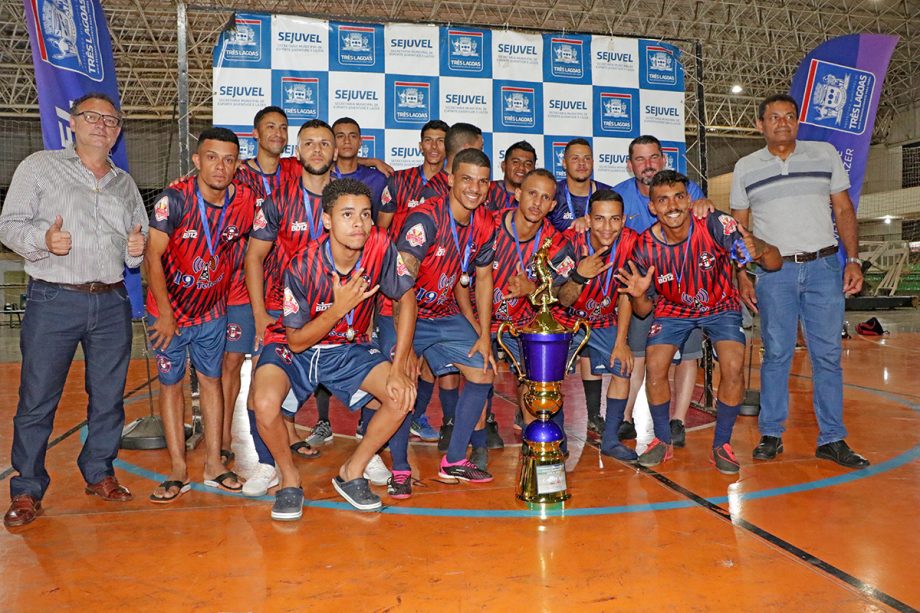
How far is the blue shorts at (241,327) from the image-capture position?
4145mm

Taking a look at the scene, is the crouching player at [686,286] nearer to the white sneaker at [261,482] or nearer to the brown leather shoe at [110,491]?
the white sneaker at [261,482]

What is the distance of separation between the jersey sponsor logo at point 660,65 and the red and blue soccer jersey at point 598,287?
8.68ft

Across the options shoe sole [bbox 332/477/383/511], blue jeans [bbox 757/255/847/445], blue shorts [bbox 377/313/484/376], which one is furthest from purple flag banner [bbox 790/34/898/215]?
shoe sole [bbox 332/477/383/511]

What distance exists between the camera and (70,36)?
14.5ft

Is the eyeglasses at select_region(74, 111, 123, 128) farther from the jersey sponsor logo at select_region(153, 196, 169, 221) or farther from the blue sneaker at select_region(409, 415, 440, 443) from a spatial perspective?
the blue sneaker at select_region(409, 415, 440, 443)

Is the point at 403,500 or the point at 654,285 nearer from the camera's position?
the point at 403,500

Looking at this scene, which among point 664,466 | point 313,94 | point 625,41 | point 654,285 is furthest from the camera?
point 625,41

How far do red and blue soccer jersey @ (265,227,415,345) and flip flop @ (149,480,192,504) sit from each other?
88cm

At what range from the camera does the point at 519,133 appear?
6.13 metres

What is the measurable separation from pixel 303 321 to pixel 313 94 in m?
3.09

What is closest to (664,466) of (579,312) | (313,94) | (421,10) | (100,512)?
(579,312)

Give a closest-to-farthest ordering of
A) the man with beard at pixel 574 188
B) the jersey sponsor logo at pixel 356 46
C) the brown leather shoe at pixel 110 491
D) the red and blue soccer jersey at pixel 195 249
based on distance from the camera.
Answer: the brown leather shoe at pixel 110 491
the red and blue soccer jersey at pixel 195 249
the man with beard at pixel 574 188
the jersey sponsor logo at pixel 356 46

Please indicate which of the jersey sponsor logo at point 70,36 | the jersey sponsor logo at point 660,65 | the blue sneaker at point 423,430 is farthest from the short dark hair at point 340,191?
the jersey sponsor logo at point 660,65

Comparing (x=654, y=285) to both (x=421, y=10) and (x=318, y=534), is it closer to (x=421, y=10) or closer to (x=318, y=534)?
(x=318, y=534)
